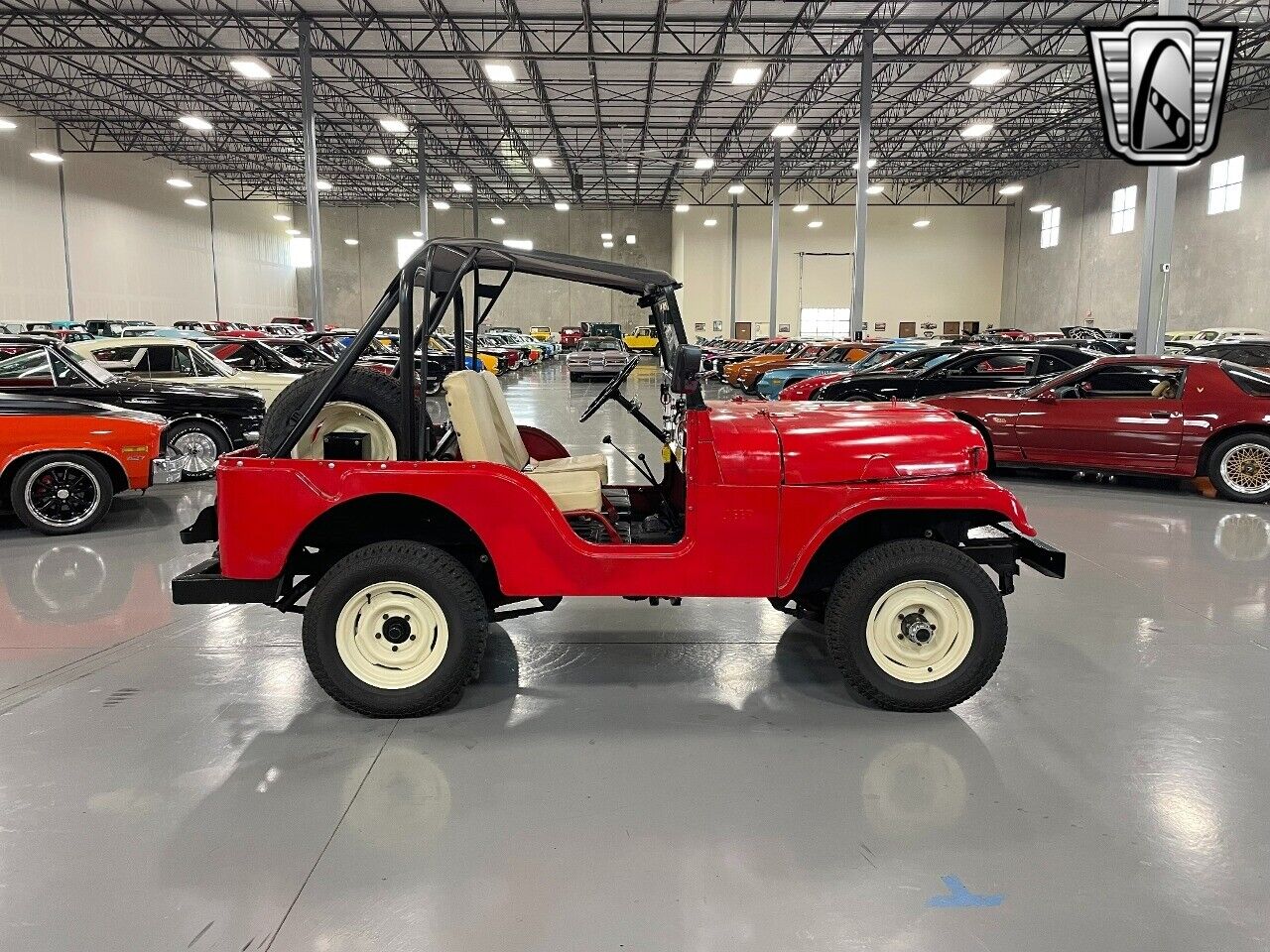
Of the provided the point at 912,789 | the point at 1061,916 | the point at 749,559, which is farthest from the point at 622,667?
the point at 1061,916

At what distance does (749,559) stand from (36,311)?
31.9 metres

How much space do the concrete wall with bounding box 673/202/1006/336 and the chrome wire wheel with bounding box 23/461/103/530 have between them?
36521 mm

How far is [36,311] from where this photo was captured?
27.7 metres

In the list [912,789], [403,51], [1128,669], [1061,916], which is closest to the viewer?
[1061,916]

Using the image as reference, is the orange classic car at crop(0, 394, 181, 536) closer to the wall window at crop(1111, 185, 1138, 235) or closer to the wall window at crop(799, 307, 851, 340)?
the wall window at crop(1111, 185, 1138, 235)

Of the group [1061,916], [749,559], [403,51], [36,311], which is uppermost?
[403,51]

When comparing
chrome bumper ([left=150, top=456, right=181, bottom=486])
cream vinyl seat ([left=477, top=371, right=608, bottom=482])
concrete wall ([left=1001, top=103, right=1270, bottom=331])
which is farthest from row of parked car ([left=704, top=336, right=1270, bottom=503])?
concrete wall ([left=1001, top=103, right=1270, bottom=331])

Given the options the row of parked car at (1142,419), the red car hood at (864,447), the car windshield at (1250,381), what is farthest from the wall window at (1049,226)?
the red car hood at (864,447)

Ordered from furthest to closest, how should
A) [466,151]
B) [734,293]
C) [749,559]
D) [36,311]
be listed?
[734,293] → [466,151] → [36,311] → [749,559]

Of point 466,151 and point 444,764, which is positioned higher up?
point 466,151

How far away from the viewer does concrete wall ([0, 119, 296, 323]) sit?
27031mm

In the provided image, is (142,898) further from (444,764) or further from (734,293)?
(734,293)

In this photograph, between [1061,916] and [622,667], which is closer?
[1061,916]

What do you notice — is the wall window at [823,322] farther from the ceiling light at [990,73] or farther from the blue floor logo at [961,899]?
the blue floor logo at [961,899]
